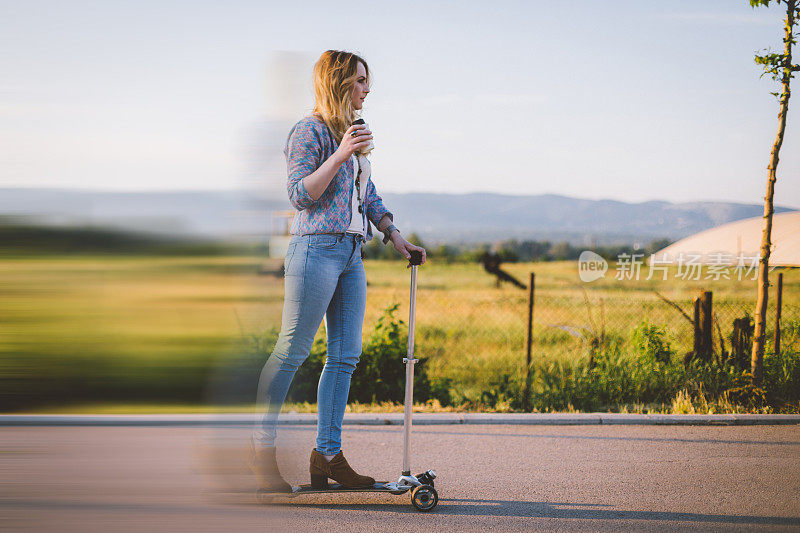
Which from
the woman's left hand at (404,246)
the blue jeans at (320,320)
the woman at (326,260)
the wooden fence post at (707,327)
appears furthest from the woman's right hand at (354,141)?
the wooden fence post at (707,327)

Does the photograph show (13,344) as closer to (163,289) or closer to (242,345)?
(163,289)

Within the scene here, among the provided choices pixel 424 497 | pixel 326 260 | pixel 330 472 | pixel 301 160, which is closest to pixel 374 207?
pixel 326 260

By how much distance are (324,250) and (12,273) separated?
1225 millimetres

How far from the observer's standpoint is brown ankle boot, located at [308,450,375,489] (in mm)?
3047

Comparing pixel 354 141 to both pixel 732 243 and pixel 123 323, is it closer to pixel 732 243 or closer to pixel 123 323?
pixel 123 323

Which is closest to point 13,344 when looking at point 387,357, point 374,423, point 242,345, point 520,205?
point 242,345

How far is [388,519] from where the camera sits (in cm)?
299

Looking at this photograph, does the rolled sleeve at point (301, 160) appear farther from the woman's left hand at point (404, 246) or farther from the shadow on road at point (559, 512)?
the shadow on road at point (559, 512)

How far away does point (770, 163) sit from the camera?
5379 millimetres

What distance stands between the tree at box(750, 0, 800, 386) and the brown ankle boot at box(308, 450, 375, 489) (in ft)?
12.8

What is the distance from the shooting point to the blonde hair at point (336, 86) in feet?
9.75

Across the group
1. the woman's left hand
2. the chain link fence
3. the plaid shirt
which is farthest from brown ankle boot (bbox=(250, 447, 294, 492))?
the chain link fence

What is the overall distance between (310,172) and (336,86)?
438mm

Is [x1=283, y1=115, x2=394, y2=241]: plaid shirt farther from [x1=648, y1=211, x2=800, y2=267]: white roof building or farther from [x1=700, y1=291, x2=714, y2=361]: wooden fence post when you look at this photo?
[x1=648, y1=211, x2=800, y2=267]: white roof building
